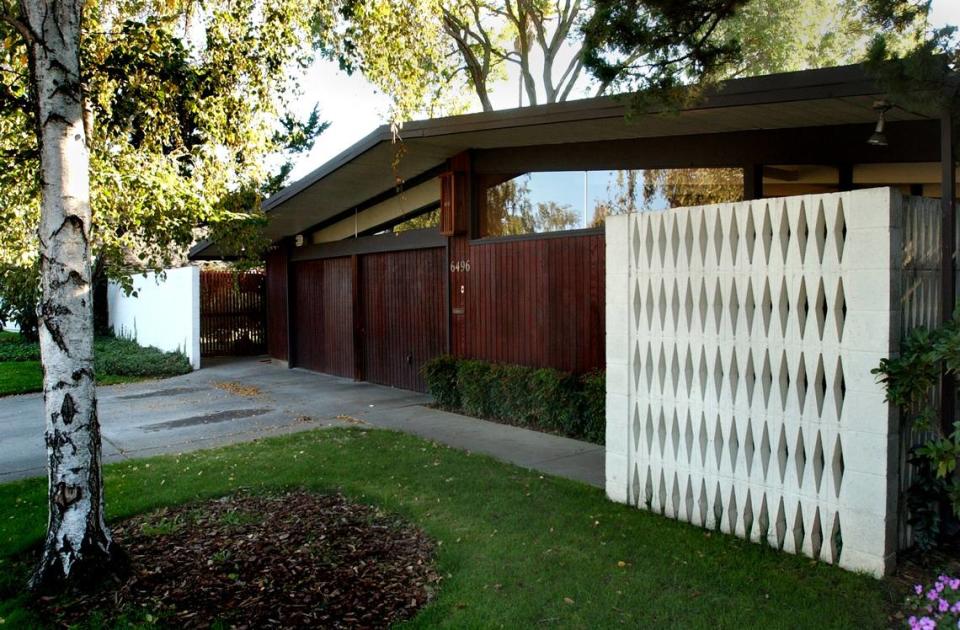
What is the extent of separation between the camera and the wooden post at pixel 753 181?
7344 millimetres

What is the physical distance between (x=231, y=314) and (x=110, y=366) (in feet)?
14.7

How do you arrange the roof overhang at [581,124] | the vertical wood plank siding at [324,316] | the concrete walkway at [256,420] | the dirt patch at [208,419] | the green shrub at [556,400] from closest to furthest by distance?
the roof overhang at [581,124], the concrete walkway at [256,420], the green shrub at [556,400], the dirt patch at [208,419], the vertical wood plank siding at [324,316]

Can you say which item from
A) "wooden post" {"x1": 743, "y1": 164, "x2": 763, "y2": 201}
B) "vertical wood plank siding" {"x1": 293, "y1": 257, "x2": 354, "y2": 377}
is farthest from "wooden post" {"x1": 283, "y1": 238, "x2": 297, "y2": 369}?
"wooden post" {"x1": 743, "y1": 164, "x2": 763, "y2": 201}

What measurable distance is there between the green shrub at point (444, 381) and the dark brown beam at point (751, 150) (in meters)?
3.05

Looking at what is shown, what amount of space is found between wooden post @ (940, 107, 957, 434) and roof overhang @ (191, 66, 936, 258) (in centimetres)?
61

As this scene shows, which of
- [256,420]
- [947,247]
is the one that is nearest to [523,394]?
[256,420]

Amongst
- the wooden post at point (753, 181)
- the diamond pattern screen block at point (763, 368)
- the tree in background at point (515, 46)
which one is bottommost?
the diamond pattern screen block at point (763, 368)

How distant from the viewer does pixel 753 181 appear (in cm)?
734

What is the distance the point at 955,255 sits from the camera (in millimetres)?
4352

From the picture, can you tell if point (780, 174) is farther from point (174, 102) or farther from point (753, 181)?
point (174, 102)

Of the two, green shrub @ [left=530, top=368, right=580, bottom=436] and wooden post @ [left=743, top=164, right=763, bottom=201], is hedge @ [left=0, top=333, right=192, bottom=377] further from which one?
wooden post @ [left=743, top=164, right=763, bottom=201]

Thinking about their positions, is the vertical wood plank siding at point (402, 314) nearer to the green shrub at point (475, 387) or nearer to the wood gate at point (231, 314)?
the green shrub at point (475, 387)

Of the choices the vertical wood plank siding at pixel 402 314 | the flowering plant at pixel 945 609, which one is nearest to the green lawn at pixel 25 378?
the vertical wood plank siding at pixel 402 314

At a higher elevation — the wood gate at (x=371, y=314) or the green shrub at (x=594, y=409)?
the wood gate at (x=371, y=314)
